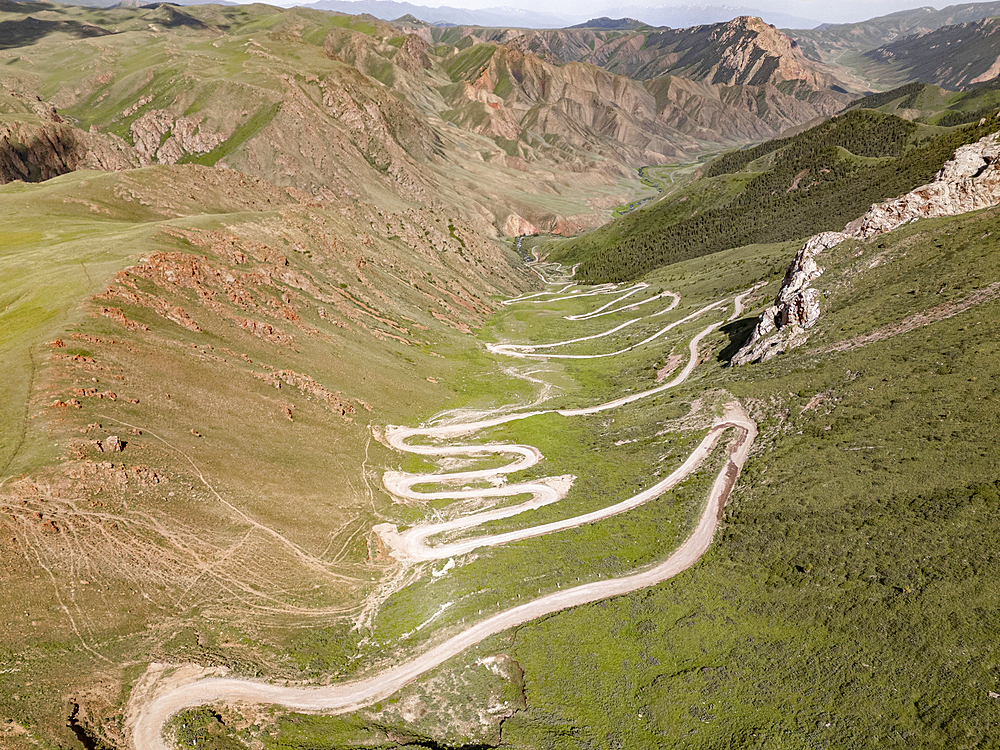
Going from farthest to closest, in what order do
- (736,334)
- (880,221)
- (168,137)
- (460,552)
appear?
(168,137), (736,334), (880,221), (460,552)

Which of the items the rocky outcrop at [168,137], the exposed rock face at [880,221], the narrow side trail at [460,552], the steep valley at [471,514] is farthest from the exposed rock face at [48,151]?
the exposed rock face at [880,221]

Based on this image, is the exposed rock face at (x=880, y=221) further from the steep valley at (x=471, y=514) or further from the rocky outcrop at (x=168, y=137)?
the rocky outcrop at (x=168, y=137)

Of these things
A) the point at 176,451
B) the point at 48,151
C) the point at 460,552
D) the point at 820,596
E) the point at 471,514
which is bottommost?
the point at 460,552

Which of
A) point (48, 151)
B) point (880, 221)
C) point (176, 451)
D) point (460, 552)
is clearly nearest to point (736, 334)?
point (880, 221)

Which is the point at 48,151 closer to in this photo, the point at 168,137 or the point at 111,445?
the point at 168,137

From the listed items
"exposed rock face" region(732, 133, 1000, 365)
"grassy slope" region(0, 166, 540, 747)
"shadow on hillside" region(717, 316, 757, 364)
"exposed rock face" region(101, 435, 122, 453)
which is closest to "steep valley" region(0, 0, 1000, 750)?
"exposed rock face" region(101, 435, 122, 453)

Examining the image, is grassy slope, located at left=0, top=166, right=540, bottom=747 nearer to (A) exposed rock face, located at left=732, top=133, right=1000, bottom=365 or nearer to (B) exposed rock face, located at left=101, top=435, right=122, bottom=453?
(B) exposed rock face, located at left=101, top=435, right=122, bottom=453

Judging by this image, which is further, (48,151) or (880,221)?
(48,151)
